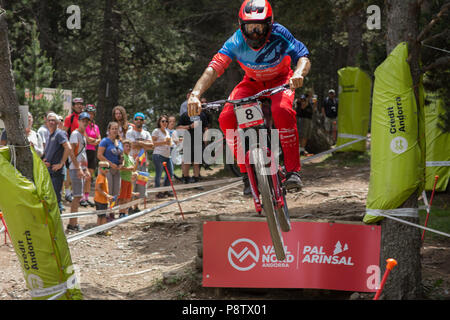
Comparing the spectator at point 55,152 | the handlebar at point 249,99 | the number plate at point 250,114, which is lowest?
the spectator at point 55,152

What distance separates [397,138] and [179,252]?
4.28m

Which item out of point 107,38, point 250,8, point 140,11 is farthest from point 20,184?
point 140,11

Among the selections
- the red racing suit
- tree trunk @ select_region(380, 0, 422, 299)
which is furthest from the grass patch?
the red racing suit

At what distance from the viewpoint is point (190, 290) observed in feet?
23.2

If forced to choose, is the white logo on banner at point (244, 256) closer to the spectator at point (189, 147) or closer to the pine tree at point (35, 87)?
the spectator at point (189, 147)

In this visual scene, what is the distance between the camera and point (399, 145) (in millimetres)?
6152

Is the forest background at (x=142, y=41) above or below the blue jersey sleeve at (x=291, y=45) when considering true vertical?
above

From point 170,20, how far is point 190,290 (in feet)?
41.4

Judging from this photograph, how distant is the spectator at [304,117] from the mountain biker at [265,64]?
29.8ft

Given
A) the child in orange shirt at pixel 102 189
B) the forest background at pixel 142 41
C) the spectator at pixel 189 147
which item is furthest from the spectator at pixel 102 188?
the forest background at pixel 142 41

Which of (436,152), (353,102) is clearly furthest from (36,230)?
(353,102)

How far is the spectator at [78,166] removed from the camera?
924 centimetres

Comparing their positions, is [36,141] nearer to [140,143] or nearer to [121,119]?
[121,119]

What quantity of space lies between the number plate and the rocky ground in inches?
110
